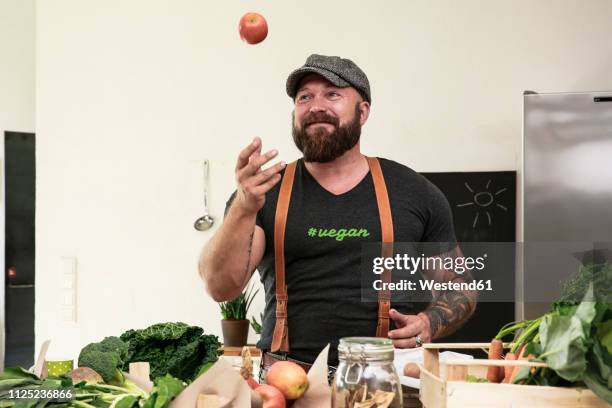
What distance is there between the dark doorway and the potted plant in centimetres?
155

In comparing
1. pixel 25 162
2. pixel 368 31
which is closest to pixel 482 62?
pixel 368 31

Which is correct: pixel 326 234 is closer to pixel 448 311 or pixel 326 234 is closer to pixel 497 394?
pixel 448 311

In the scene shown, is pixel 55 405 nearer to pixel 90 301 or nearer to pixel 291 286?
pixel 291 286

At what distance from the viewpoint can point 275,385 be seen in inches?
48.4

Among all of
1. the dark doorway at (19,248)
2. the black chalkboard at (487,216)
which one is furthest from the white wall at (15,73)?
the black chalkboard at (487,216)

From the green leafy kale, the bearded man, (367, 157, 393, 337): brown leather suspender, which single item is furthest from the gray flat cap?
the green leafy kale

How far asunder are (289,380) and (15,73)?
4124 millimetres

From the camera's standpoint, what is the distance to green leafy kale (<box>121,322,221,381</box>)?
1436 millimetres

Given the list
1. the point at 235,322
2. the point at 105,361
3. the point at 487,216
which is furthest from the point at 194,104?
the point at 105,361

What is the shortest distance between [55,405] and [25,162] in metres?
3.86

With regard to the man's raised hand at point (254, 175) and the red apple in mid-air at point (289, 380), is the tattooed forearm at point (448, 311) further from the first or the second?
the red apple in mid-air at point (289, 380)

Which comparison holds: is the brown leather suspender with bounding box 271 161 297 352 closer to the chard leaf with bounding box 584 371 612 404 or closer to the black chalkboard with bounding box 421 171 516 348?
the chard leaf with bounding box 584 371 612 404

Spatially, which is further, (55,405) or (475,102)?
(475,102)

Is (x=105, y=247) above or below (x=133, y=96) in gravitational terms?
below
